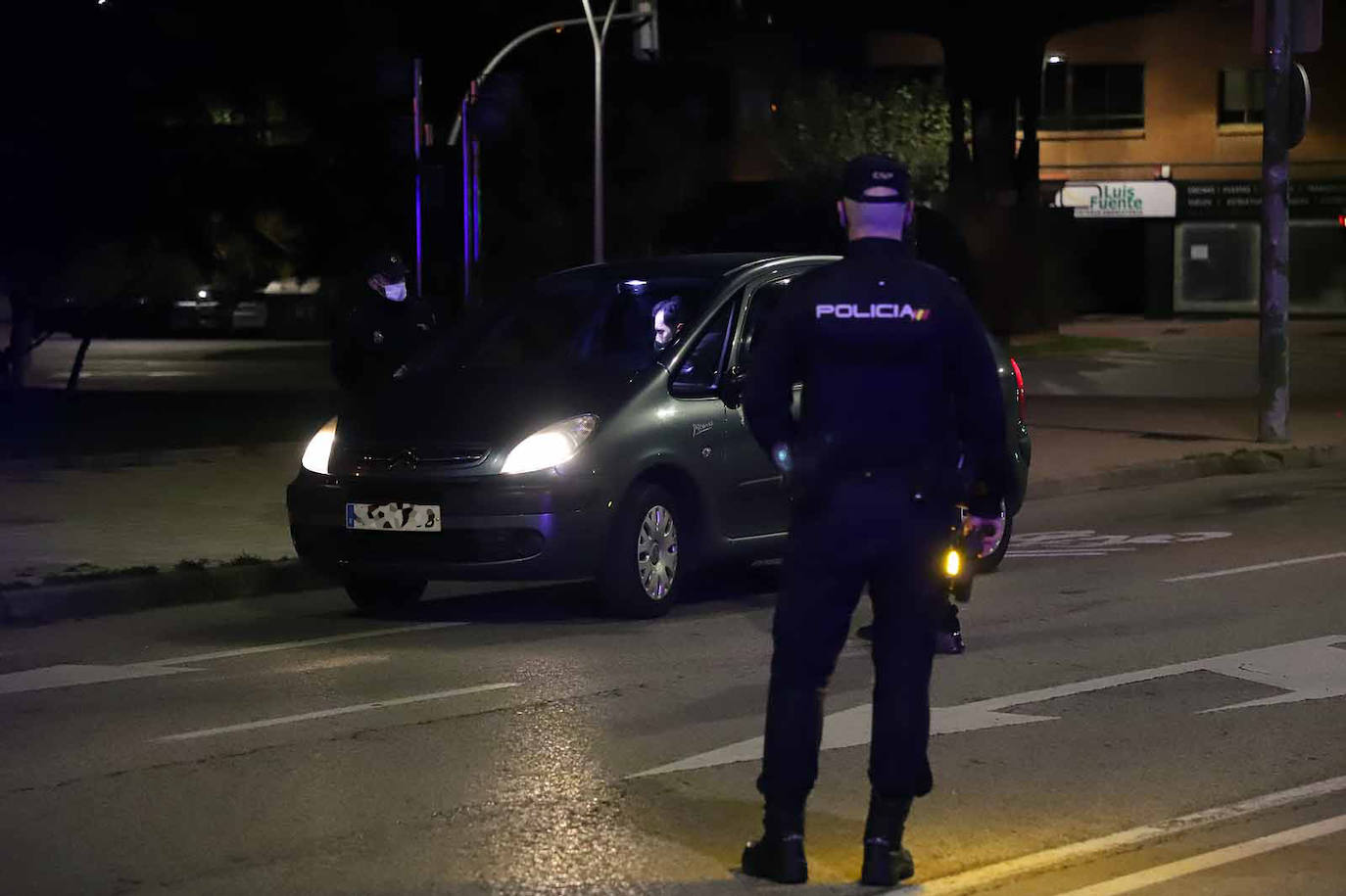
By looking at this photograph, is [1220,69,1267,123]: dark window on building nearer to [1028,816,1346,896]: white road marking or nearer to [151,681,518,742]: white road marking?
[151,681,518,742]: white road marking

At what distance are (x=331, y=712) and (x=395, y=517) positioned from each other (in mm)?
2179

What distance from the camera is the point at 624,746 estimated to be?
7.83 metres

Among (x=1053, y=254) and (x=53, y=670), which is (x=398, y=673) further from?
(x=1053, y=254)

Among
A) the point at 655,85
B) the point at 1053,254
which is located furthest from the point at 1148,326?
the point at 655,85

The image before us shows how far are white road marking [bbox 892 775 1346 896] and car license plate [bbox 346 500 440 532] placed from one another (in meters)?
4.63

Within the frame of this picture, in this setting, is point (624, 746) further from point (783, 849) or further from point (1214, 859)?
Result: point (1214, 859)

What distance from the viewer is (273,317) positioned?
184 feet

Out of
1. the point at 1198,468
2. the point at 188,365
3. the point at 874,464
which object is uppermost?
the point at 874,464

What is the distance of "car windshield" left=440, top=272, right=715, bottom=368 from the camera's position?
447 inches

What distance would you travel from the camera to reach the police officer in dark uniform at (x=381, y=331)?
45.0 ft

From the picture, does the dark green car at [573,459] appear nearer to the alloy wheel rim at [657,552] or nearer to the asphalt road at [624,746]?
the alloy wheel rim at [657,552]

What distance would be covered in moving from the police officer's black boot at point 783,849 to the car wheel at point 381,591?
5600 mm

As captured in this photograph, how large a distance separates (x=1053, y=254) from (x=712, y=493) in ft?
126

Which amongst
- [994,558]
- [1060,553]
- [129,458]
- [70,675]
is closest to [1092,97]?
[129,458]
